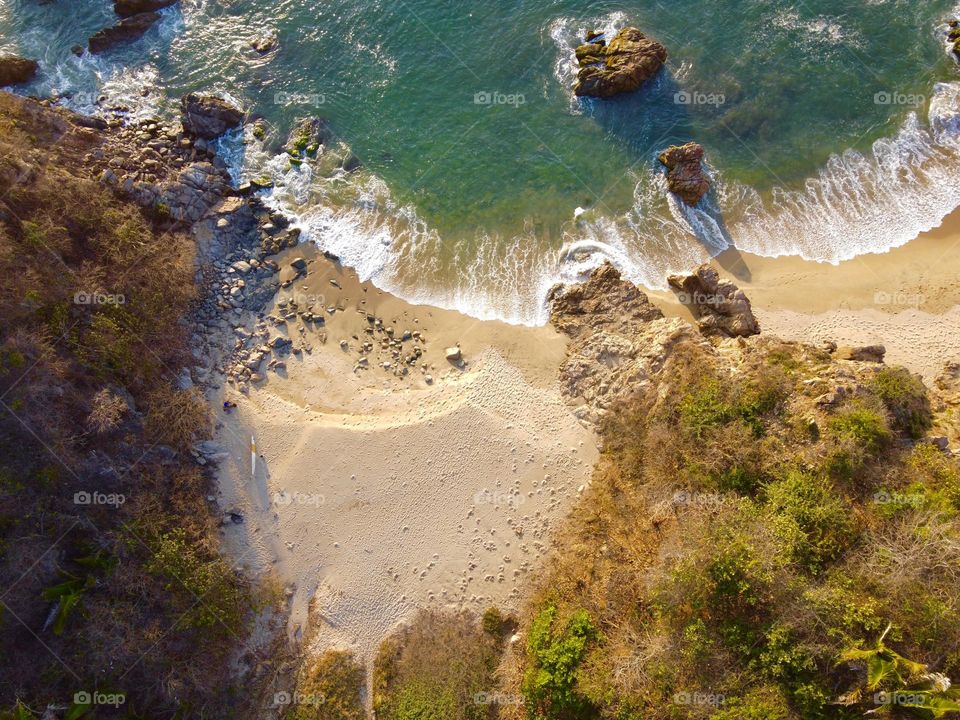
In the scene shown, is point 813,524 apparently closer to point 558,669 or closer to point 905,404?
point 905,404

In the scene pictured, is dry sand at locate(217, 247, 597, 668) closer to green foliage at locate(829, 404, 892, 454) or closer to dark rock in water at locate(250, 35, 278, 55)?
green foliage at locate(829, 404, 892, 454)

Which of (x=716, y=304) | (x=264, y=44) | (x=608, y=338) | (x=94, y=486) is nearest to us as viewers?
(x=94, y=486)

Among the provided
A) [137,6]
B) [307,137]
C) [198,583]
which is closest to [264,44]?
[307,137]

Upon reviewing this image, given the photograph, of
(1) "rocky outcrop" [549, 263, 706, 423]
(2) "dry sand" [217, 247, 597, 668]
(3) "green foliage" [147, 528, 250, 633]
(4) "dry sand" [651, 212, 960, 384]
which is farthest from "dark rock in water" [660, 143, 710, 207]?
(3) "green foliage" [147, 528, 250, 633]

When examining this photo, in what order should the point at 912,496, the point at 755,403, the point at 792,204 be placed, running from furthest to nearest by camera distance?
the point at 792,204, the point at 755,403, the point at 912,496

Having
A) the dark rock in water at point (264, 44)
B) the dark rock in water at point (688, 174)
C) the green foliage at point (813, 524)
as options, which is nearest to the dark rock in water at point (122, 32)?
the dark rock in water at point (264, 44)

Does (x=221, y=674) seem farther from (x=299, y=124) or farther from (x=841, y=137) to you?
(x=841, y=137)

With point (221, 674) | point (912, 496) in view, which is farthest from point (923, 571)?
point (221, 674)
